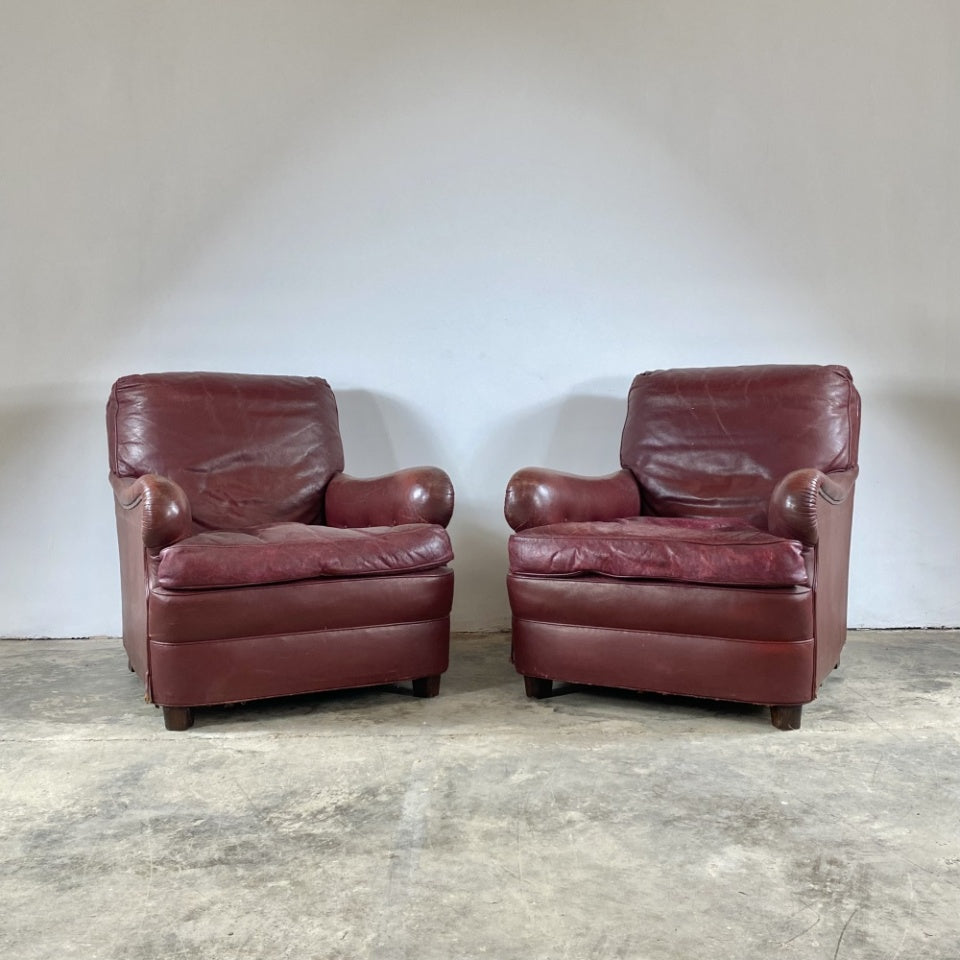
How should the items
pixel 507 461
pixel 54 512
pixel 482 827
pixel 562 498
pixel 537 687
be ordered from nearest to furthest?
pixel 482 827
pixel 537 687
pixel 562 498
pixel 54 512
pixel 507 461

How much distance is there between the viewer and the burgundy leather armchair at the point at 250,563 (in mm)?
2699

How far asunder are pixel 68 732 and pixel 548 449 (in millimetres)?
2031

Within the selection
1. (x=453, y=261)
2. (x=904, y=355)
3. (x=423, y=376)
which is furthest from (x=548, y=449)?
(x=904, y=355)

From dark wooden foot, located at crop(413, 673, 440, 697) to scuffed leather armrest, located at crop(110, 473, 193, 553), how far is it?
824 mm

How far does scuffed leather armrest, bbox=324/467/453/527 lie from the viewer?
10.3 feet

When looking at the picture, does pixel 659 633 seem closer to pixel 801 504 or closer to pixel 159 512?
pixel 801 504

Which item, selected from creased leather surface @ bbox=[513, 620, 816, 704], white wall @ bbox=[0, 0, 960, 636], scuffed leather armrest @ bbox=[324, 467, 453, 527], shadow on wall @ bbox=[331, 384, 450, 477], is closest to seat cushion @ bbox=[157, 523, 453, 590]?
scuffed leather armrest @ bbox=[324, 467, 453, 527]

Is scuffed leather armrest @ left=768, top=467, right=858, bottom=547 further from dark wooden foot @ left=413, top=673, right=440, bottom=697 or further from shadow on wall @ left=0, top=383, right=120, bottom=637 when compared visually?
shadow on wall @ left=0, top=383, right=120, bottom=637

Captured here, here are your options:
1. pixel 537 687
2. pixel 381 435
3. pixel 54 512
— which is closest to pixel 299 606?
pixel 537 687

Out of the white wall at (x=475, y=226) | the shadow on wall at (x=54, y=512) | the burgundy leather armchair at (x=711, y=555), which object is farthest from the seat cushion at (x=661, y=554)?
the shadow on wall at (x=54, y=512)

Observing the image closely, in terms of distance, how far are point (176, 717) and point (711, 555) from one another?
1.53m

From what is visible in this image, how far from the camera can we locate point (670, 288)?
388 centimetres

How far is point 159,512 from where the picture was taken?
106 inches

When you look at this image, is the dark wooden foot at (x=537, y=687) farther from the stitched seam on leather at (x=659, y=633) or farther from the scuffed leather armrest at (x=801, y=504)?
the scuffed leather armrest at (x=801, y=504)
